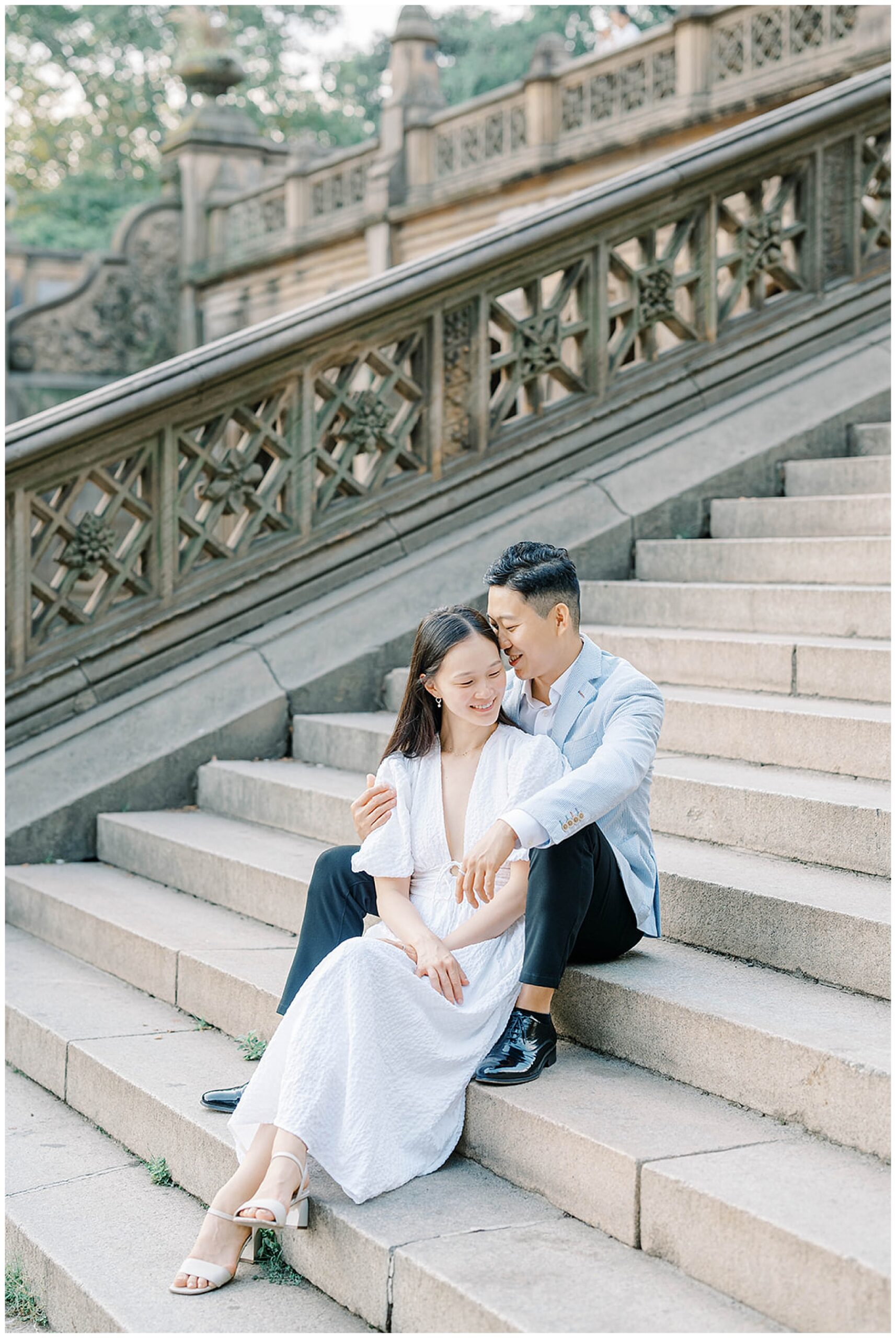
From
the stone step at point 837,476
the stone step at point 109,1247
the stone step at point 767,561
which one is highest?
the stone step at point 837,476

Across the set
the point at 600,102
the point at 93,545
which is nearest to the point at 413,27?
the point at 600,102

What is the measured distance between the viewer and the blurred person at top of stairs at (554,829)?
322 centimetres

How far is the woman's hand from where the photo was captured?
10.7 ft

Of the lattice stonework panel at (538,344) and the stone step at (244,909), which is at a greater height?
the lattice stonework panel at (538,344)

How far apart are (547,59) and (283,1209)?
14397mm

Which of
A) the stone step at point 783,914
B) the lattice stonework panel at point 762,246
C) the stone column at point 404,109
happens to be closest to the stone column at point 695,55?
the stone column at point 404,109

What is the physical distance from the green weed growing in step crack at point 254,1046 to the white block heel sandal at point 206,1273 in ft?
3.05

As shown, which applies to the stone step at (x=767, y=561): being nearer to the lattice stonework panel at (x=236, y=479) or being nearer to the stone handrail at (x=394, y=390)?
the stone handrail at (x=394, y=390)

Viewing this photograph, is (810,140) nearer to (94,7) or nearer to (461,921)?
(461,921)

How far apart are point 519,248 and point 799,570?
197 centimetres

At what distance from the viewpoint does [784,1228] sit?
8.13 feet

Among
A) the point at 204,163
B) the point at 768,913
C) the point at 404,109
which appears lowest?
the point at 768,913

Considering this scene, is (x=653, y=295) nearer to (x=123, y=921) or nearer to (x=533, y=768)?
(x=123, y=921)

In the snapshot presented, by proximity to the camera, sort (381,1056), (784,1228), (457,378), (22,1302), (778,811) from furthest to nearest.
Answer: (457,378), (778,811), (22,1302), (381,1056), (784,1228)
